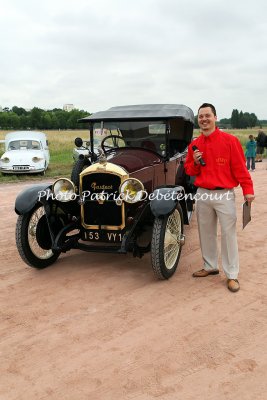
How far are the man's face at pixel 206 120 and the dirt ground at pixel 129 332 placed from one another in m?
1.63

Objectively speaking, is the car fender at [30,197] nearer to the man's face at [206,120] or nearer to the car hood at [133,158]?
the car hood at [133,158]

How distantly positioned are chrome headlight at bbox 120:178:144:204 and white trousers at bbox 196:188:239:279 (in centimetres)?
65

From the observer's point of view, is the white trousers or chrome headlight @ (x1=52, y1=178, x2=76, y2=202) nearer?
the white trousers

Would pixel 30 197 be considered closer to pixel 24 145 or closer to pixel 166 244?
pixel 166 244

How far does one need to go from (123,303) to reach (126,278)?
599 millimetres

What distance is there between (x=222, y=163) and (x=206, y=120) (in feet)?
1.48

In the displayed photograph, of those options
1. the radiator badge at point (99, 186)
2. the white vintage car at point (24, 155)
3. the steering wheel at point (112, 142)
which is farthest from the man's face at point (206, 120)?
the white vintage car at point (24, 155)

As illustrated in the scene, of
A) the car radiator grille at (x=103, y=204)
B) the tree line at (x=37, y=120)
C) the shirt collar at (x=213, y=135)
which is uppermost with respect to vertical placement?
the tree line at (x=37, y=120)

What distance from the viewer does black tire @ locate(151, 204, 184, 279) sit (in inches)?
148

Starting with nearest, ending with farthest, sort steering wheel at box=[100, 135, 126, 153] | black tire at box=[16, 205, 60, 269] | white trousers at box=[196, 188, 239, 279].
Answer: white trousers at box=[196, 188, 239, 279] → black tire at box=[16, 205, 60, 269] → steering wheel at box=[100, 135, 126, 153]

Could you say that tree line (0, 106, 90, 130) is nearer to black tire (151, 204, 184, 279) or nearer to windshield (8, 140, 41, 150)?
windshield (8, 140, 41, 150)

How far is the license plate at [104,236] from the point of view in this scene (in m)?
4.17

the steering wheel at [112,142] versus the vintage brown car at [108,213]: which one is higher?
the steering wheel at [112,142]

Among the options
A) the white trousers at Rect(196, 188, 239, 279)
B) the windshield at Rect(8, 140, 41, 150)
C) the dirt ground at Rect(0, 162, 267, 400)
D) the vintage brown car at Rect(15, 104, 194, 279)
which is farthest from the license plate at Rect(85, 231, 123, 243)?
the windshield at Rect(8, 140, 41, 150)
